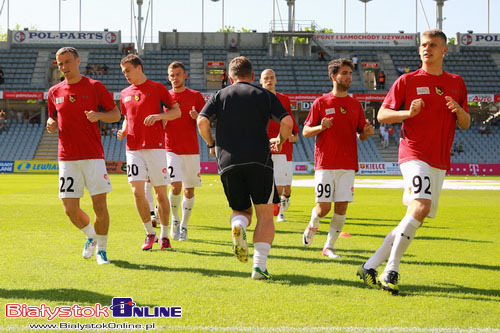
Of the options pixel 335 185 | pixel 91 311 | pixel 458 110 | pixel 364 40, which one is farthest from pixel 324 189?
pixel 364 40

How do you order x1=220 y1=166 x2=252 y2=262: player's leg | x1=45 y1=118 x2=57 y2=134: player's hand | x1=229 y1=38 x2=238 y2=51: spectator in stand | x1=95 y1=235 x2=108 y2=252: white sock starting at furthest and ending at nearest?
x1=229 y1=38 x2=238 y2=51: spectator in stand, x1=95 y1=235 x2=108 y2=252: white sock, x1=45 y1=118 x2=57 y2=134: player's hand, x1=220 y1=166 x2=252 y2=262: player's leg

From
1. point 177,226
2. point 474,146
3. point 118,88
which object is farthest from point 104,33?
point 177,226

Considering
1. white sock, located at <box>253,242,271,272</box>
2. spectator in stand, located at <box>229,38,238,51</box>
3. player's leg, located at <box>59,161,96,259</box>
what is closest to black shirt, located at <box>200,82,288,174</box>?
white sock, located at <box>253,242,271,272</box>

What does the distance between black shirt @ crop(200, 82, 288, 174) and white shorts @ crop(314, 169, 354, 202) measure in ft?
5.88

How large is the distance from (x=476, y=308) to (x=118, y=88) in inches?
1901

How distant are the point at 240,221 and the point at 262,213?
30 centimetres

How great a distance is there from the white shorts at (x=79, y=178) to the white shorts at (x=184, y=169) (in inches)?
87.7

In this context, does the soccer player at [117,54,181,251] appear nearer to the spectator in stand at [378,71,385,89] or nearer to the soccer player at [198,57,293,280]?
the soccer player at [198,57,293,280]

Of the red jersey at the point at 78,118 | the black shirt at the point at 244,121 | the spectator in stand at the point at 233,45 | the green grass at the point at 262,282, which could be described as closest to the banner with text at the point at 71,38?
the spectator in stand at the point at 233,45

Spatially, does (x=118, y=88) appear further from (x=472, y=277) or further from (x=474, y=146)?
(x=472, y=277)

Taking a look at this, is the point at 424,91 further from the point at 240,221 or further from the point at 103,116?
the point at 103,116

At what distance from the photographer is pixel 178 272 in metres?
6.05

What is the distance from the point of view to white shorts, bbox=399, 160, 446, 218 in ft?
16.9

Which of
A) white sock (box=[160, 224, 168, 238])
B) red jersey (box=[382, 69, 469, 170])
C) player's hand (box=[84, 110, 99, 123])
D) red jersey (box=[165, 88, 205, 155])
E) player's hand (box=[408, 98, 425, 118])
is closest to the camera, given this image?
player's hand (box=[408, 98, 425, 118])
